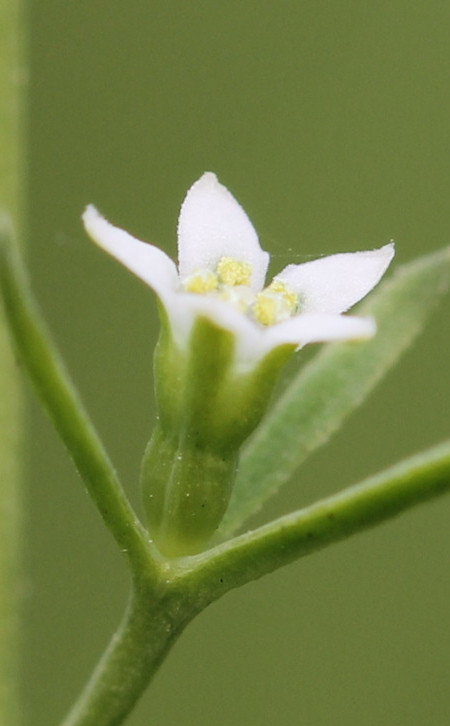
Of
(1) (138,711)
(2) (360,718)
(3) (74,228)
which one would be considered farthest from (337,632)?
(3) (74,228)

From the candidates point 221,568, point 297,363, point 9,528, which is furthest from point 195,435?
point 297,363

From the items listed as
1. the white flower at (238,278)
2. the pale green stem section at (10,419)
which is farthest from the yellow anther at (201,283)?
Result: the pale green stem section at (10,419)

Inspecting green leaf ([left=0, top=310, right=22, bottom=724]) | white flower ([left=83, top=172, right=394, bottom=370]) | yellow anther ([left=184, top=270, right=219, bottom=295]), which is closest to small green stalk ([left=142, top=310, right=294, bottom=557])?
white flower ([left=83, top=172, right=394, bottom=370])

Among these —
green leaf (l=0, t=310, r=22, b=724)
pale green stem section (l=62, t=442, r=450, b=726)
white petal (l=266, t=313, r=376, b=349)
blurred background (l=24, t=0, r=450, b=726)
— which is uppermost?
white petal (l=266, t=313, r=376, b=349)

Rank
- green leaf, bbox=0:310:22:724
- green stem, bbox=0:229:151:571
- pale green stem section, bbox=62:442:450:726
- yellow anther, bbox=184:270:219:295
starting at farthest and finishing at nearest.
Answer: green leaf, bbox=0:310:22:724
yellow anther, bbox=184:270:219:295
pale green stem section, bbox=62:442:450:726
green stem, bbox=0:229:151:571

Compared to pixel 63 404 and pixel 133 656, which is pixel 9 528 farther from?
pixel 63 404

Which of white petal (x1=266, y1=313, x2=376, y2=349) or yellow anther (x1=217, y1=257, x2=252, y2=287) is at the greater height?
white petal (x1=266, y1=313, x2=376, y2=349)

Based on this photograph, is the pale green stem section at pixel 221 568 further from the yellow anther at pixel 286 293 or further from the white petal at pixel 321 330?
the yellow anther at pixel 286 293

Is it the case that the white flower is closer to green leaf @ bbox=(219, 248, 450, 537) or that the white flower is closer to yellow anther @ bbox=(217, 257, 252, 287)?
yellow anther @ bbox=(217, 257, 252, 287)
